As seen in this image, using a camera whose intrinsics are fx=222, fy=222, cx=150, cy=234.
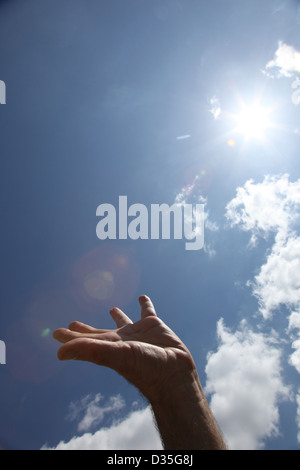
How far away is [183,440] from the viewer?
126 inches

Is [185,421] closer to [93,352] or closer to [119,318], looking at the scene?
[93,352]

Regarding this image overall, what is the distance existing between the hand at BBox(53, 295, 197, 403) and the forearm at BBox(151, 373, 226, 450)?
5.2 inches

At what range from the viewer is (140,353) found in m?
3.36

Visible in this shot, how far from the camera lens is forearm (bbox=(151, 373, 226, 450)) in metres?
3.21

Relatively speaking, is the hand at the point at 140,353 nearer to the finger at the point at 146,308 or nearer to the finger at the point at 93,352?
the finger at the point at 93,352

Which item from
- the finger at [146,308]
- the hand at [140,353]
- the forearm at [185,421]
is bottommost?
the forearm at [185,421]

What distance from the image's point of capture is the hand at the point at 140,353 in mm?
2998

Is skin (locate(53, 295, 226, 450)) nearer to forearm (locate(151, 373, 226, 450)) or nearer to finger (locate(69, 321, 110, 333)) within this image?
forearm (locate(151, 373, 226, 450))

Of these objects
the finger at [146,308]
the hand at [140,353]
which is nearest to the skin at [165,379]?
the hand at [140,353]
